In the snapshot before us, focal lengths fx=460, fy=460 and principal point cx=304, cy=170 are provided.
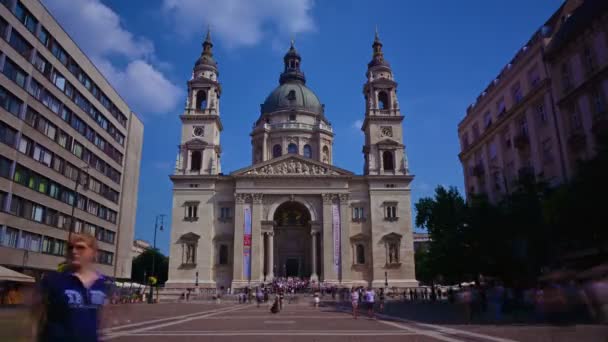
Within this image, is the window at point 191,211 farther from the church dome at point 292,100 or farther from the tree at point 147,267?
the tree at point 147,267

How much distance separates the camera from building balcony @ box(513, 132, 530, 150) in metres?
35.2

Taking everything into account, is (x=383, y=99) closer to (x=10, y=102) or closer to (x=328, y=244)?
(x=328, y=244)

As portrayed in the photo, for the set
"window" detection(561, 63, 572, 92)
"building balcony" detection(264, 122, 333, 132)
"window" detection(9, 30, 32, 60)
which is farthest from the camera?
"building balcony" detection(264, 122, 333, 132)

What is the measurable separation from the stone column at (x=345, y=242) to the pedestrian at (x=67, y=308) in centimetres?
5347

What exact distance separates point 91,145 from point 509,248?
134 ft

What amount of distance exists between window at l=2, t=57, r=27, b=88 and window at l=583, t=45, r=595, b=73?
4000cm

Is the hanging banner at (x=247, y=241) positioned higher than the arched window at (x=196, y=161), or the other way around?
the arched window at (x=196, y=161)

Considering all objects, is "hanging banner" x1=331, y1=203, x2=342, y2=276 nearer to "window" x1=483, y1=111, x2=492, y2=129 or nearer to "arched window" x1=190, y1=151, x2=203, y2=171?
"arched window" x1=190, y1=151, x2=203, y2=171

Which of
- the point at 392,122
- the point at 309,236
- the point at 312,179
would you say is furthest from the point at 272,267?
the point at 392,122

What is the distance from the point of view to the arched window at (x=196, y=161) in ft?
202

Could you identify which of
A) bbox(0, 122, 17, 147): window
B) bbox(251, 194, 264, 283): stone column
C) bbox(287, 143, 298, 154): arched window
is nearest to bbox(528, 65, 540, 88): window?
bbox(251, 194, 264, 283): stone column

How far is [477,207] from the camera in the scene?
31766mm

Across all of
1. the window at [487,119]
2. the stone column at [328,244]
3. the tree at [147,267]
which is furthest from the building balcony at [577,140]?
the tree at [147,267]

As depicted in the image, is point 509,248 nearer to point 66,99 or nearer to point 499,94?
point 499,94
